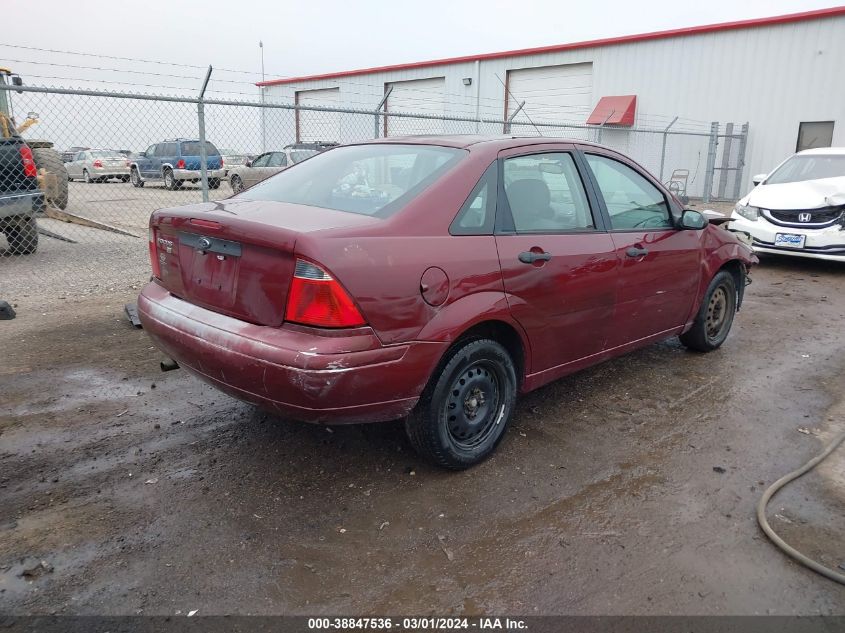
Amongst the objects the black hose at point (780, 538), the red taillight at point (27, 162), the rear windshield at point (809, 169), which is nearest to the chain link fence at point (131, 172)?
the red taillight at point (27, 162)

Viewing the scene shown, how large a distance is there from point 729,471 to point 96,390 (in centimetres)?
387

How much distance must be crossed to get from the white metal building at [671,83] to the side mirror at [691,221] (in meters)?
15.6

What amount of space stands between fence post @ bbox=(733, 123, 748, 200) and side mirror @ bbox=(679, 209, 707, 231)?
628 inches

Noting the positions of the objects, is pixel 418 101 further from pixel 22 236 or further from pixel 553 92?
pixel 22 236

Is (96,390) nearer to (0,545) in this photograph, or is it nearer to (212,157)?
(0,545)

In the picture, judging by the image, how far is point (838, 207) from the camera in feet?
27.0

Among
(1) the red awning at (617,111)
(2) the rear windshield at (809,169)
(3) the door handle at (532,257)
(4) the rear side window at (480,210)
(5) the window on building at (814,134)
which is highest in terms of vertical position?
(1) the red awning at (617,111)

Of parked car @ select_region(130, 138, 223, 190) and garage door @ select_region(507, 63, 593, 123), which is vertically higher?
garage door @ select_region(507, 63, 593, 123)

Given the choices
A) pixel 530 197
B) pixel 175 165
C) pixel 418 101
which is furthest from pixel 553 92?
pixel 530 197

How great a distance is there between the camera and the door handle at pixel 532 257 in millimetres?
3285

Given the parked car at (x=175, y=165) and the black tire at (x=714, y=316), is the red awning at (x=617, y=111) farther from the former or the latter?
the black tire at (x=714, y=316)

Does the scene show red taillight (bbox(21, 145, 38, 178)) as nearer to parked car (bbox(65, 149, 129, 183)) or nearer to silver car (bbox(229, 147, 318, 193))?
silver car (bbox(229, 147, 318, 193))

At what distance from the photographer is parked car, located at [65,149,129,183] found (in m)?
25.0

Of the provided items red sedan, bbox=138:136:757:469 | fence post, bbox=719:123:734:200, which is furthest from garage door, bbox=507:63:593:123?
red sedan, bbox=138:136:757:469
